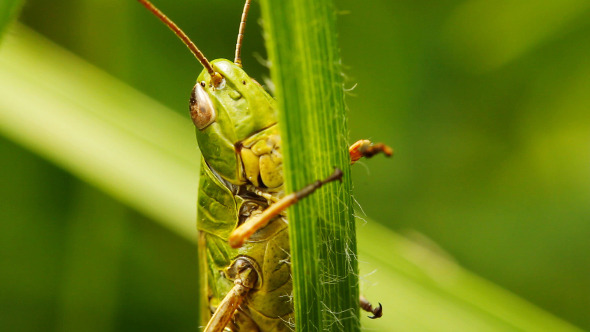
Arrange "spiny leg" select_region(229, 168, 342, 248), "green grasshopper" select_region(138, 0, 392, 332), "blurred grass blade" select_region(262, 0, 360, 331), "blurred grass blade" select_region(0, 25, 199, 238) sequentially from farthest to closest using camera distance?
1. "blurred grass blade" select_region(0, 25, 199, 238)
2. "green grasshopper" select_region(138, 0, 392, 332)
3. "spiny leg" select_region(229, 168, 342, 248)
4. "blurred grass blade" select_region(262, 0, 360, 331)

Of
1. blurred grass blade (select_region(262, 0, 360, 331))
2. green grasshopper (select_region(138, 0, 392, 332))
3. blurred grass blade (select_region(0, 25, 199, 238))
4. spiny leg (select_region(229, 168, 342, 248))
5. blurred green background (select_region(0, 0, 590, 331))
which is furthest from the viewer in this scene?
blurred green background (select_region(0, 0, 590, 331))

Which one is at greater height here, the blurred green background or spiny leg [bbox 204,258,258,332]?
the blurred green background

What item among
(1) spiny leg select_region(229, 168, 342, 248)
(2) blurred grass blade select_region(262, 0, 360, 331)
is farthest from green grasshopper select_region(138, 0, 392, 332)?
(2) blurred grass blade select_region(262, 0, 360, 331)

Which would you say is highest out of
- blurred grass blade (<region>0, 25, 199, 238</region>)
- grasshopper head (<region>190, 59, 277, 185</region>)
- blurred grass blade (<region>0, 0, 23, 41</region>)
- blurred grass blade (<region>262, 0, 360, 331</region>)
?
blurred grass blade (<region>0, 25, 199, 238</region>)

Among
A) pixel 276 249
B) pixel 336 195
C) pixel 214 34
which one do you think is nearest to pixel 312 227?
pixel 336 195

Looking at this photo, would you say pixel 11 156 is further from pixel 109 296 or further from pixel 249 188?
pixel 249 188

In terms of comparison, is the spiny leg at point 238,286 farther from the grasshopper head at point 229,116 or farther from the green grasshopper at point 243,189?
the grasshopper head at point 229,116

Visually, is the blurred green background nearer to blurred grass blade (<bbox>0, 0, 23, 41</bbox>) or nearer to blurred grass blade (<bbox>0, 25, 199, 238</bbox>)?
blurred grass blade (<bbox>0, 25, 199, 238</bbox>)

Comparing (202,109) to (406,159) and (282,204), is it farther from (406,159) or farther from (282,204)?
(406,159)
